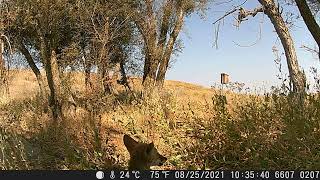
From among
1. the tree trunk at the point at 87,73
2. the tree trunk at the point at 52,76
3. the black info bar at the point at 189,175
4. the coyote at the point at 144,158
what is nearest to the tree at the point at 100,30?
the tree trunk at the point at 87,73

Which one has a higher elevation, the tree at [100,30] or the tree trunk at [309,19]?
the tree at [100,30]

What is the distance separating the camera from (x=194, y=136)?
8484 millimetres

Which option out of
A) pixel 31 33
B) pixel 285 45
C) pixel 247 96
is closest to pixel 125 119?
pixel 247 96

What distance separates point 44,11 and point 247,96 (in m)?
6.90

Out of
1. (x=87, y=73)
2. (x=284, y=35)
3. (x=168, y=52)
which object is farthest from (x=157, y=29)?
(x=284, y=35)

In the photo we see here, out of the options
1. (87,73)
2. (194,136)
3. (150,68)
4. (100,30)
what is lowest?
(194,136)

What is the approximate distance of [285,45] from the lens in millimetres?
8461

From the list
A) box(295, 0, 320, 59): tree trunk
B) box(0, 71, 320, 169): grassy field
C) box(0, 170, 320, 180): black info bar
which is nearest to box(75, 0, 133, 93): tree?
box(0, 71, 320, 169): grassy field

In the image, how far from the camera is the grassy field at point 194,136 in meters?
6.38

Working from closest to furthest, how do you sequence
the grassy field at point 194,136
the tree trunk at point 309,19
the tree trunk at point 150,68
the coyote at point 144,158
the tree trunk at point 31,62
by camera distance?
the coyote at point 144,158
the grassy field at point 194,136
the tree trunk at point 309,19
the tree trunk at point 31,62
the tree trunk at point 150,68

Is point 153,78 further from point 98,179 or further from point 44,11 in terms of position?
point 98,179

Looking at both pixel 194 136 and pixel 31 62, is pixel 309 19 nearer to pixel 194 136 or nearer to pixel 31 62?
pixel 194 136

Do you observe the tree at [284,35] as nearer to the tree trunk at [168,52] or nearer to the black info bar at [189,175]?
the black info bar at [189,175]

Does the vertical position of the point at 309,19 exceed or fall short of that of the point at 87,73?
it exceeds it
